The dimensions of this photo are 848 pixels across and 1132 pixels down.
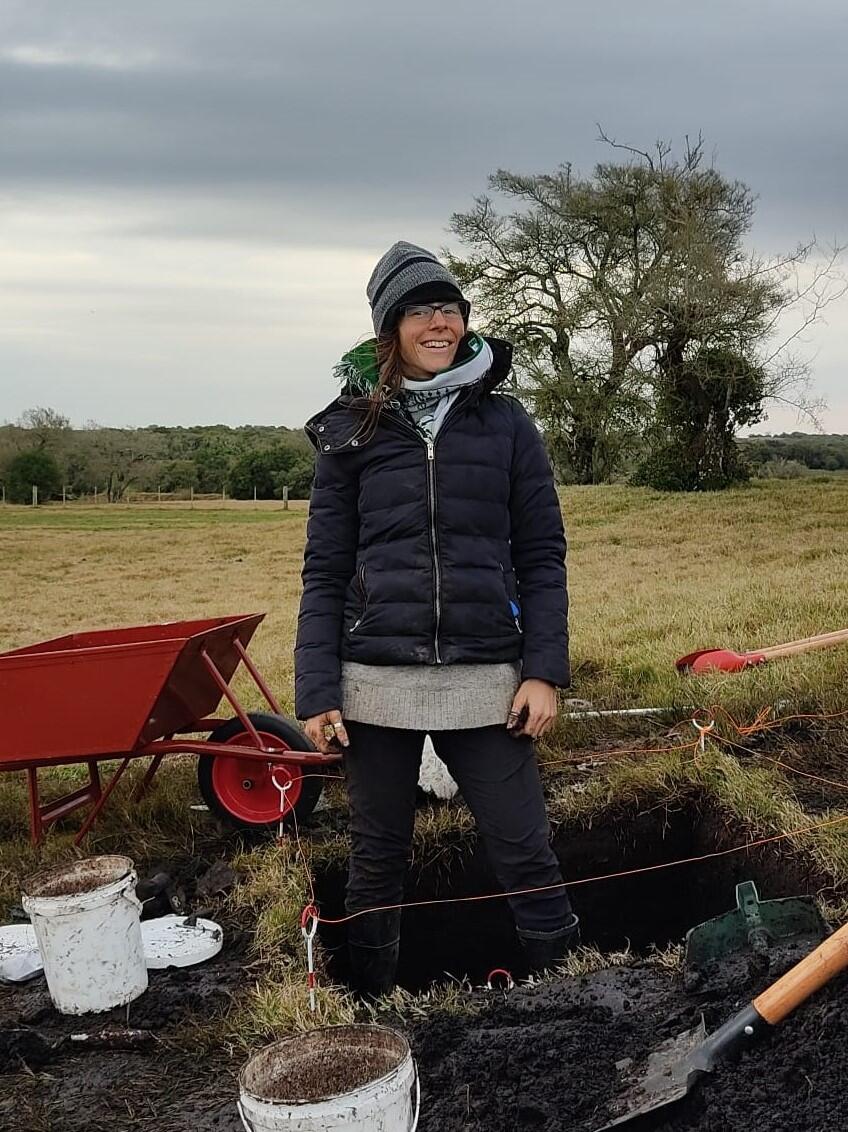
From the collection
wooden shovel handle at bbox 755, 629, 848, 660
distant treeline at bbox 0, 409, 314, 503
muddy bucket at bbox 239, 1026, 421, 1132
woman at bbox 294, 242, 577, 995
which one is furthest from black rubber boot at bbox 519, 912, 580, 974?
distant treeline at bbox 0, 409, 314, 503

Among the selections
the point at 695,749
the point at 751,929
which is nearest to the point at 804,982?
the point at 751,929

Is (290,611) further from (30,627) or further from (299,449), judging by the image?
(299,449)

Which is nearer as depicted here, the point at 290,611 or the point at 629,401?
the point at 290,611

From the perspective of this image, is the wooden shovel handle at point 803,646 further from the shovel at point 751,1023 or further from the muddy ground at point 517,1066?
the shovel at point 751,1023

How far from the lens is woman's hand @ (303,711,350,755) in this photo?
2740 mm

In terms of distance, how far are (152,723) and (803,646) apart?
335 cm

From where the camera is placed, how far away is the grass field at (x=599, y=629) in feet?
12.2

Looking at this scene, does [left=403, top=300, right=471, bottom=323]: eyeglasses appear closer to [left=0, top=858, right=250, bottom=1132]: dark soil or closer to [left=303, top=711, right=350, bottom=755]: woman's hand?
[left=303, top=711, right=350, bottom=755]: woman's hand

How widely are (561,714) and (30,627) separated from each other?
655 cm

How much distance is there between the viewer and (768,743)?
178 inches

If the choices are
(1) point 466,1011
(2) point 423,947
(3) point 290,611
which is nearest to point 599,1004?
(1) point 466,1011

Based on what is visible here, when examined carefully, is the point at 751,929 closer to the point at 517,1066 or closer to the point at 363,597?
the point at 517,1066

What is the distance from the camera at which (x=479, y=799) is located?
2.83m

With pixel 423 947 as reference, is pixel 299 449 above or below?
above
